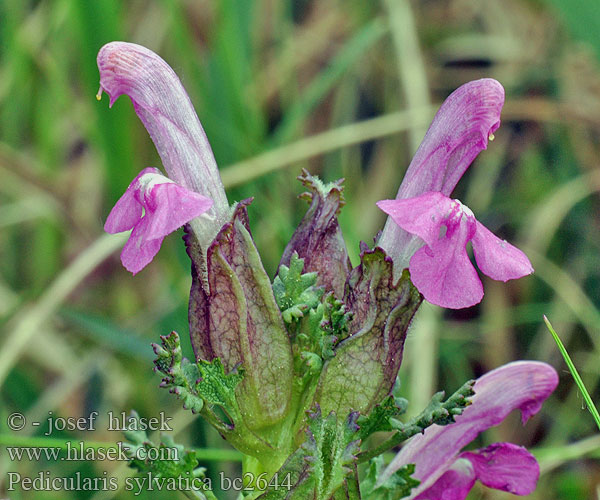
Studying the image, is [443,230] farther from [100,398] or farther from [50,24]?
[50,24]

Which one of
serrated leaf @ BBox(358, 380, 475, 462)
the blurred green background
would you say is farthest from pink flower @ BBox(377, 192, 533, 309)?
the blurred green background

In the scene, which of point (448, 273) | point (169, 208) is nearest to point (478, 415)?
point (448, 273)

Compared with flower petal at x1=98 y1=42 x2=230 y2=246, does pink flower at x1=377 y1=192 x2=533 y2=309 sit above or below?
below

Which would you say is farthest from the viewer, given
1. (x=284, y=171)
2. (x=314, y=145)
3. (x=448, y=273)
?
(x=284, y=171)

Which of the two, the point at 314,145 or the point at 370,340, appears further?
the point at 314,145

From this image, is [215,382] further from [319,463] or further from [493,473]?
[493,473]

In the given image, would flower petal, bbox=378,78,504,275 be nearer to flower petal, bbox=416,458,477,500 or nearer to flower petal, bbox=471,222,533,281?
flower petal, bbox=471,222,533,281

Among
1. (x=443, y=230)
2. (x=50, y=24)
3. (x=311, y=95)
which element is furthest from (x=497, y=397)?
(x=50, y=24)
